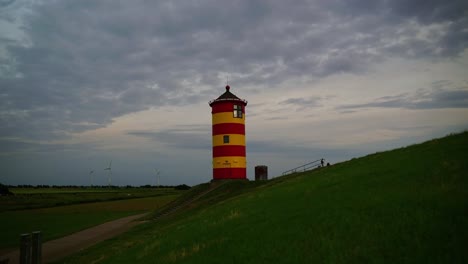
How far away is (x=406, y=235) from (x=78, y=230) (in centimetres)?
3008

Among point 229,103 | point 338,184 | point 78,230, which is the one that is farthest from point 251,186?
point 338,184

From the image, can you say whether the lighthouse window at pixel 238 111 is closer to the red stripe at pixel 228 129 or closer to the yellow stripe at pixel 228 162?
the red stripe at pixel 228 129

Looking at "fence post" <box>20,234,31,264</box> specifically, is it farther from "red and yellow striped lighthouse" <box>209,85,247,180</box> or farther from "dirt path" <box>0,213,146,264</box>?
"red and yellow striped lighthouse" <box>209,85,247,180</box>

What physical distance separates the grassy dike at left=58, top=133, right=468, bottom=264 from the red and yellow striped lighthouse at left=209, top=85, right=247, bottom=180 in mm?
21996

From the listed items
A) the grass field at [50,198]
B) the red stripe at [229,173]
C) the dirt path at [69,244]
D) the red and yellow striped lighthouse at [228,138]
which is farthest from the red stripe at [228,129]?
the grass field at [50,198]

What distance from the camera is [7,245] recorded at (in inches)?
999

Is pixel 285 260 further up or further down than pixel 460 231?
further down

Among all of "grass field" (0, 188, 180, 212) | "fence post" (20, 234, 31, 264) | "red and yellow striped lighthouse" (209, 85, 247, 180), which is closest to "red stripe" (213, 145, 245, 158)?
"red and yellow striped lighthouse" (209, 85, 247, 180)

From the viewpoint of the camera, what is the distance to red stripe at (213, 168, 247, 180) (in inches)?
1508

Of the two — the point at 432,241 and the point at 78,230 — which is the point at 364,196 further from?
the point at 78,230

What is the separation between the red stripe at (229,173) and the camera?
126ft

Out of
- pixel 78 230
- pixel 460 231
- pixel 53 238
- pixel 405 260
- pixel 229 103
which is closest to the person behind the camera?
pixel 405 260

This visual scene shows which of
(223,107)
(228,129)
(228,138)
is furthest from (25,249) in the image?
(223,107)

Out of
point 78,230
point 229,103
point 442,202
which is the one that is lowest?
point 78,230
